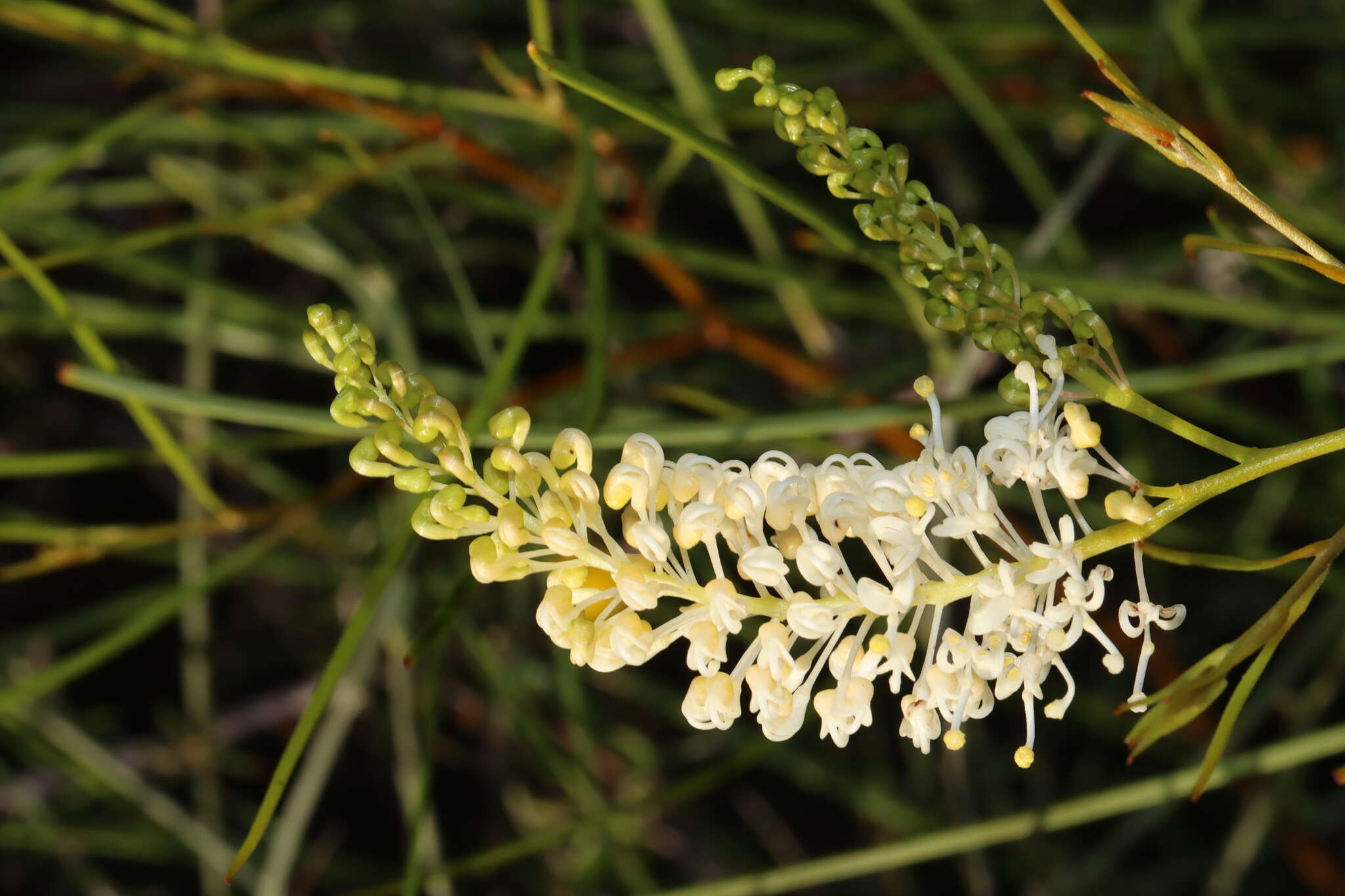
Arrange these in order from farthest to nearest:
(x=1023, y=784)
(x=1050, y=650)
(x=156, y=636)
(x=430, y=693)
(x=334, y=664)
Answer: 1. (x=156, y=636)
2. (x=1023, y=784)
3. (x=430, y=693)
4. (x=334, y=664)
5. (x=1050, y=650)

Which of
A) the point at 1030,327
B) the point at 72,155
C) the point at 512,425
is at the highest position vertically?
the point at 72,155

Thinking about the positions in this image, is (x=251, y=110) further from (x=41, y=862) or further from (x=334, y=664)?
(x=334, y=664)

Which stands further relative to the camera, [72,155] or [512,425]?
[72,155]

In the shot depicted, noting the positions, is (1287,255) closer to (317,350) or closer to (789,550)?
(789,550)

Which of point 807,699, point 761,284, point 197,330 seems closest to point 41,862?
point 197,330

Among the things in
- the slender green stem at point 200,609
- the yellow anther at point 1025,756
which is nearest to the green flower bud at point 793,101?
the yellow anther at point 1025,756

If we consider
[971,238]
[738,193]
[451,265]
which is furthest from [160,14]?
[971,238]

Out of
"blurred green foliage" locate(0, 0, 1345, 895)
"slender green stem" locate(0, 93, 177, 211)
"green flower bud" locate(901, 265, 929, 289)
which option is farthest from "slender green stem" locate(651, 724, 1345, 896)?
"slender green stem" locate(0, 93, 177, 211)
